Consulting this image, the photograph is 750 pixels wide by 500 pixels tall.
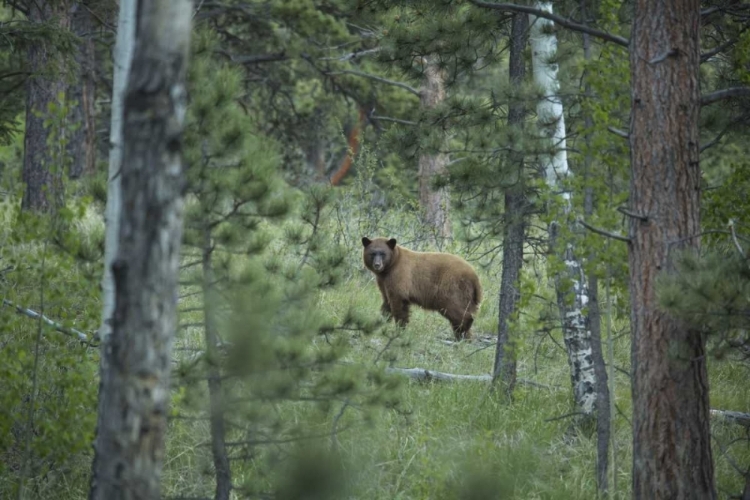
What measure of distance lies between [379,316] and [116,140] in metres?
2.53

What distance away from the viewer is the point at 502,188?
24.3ft

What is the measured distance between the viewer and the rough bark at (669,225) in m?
5.23

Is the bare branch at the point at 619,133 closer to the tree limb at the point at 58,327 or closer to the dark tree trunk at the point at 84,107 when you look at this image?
the tree limb at the point at 58,327

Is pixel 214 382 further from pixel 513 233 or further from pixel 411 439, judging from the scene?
pixel 513 233

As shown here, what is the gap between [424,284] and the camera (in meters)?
10.5

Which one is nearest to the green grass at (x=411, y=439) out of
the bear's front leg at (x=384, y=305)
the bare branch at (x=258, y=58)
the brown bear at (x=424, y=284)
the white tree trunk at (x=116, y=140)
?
the white tree trunk at (x=116, y=140)

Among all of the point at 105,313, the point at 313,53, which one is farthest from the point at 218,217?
the point at 313,53

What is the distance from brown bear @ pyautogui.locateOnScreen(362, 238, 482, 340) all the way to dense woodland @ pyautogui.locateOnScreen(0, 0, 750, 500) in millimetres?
1620

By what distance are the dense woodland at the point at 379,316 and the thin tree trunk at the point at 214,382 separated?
2 centimetres

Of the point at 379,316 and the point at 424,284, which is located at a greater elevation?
the point at 424,284

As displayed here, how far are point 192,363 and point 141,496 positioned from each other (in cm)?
147

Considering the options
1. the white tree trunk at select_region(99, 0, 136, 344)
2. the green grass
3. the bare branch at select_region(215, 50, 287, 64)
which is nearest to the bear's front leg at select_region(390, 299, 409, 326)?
the green grass

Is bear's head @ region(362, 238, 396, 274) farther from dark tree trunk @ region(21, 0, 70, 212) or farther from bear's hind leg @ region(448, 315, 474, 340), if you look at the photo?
dark tree trunk @ region(21, 0, 70, 212)

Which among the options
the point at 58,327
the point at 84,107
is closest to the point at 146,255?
the point at 58,327
